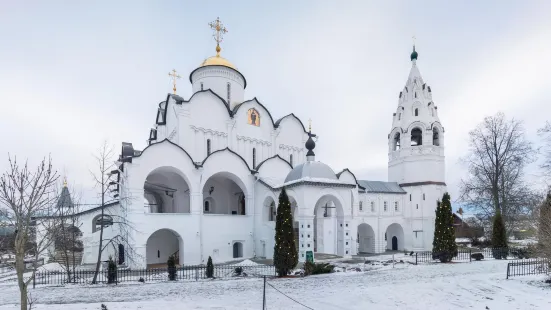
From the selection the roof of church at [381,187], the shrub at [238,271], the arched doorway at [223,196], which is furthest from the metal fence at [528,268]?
the arched doorway at [223,196]

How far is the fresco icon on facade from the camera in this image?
24.2m

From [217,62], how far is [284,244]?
668 inches

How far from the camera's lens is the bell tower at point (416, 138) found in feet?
87.9

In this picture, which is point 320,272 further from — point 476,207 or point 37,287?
point 476,207

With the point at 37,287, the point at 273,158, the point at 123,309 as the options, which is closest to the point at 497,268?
the point at 273,158

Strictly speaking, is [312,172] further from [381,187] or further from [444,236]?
[381,187]

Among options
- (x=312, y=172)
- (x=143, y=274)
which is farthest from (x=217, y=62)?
(x=143, y=274)

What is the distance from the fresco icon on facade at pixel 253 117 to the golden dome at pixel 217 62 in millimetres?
4443

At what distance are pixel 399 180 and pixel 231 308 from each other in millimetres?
23077

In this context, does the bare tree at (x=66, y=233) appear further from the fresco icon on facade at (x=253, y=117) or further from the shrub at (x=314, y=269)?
the fresco icon on facade at (x=253, y=117)

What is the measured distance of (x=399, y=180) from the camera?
28.3 metres

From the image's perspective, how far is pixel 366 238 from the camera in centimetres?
2688

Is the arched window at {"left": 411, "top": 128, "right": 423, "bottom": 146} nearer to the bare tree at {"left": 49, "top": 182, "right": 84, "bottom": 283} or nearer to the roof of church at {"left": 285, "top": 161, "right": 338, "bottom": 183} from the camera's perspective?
the roof of church at {"left": 285, "top": 161, "right": 338, "bottom": 183}

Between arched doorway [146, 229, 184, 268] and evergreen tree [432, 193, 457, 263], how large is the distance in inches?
611
